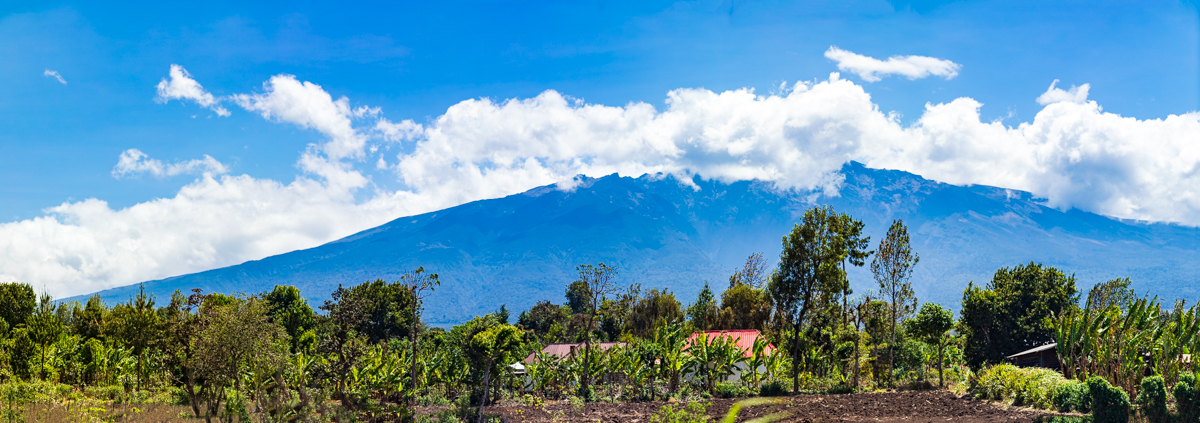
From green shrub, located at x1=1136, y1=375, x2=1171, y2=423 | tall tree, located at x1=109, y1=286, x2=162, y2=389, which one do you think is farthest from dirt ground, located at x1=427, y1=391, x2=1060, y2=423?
tall tree, located at x1=109, y1=286, x2=162, y2=389

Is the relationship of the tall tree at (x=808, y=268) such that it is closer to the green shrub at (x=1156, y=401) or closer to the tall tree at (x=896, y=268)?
the tall tree at (x=896, y=268)

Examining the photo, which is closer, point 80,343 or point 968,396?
point 968,396

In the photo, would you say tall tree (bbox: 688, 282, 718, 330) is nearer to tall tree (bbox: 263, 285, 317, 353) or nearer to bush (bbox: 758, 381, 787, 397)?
bush (bbox: 758, 381, 787, 397)

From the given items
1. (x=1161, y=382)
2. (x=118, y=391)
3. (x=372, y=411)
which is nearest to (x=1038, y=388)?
(x=1161, y=382)

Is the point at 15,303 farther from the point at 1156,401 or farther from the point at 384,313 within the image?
the point at 1156,401

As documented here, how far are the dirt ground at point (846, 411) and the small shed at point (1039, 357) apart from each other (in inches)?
411

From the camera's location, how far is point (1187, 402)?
15.7m

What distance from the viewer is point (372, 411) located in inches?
739

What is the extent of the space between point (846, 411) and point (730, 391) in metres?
8.89

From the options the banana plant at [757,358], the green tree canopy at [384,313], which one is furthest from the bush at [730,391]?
the green tree canopy at [384,313]

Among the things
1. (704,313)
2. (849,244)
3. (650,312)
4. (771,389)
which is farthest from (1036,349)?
(650,312)

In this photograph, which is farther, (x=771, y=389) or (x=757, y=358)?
(x=757, y=358)

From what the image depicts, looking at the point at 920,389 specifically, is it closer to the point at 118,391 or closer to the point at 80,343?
the point at 118,391

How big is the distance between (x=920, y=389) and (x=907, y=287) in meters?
5.30
